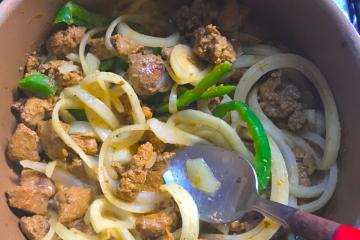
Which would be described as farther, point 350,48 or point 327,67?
point 327,67

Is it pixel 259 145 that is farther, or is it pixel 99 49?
pixel 99 49

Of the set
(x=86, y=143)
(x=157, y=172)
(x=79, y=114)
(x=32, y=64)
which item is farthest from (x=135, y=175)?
(x=32, y=64)

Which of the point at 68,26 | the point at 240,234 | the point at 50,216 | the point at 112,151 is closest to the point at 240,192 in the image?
the point at 240,234

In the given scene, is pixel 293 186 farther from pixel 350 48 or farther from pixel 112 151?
pixel 112 151

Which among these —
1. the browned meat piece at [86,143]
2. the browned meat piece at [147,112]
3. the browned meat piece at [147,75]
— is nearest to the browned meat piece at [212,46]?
the browned meat piece at [147,75]

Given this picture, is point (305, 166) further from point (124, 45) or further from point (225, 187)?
point (124, 45)

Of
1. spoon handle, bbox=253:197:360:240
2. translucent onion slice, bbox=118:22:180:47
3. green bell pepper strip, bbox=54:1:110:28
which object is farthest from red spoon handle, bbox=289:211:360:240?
green bell pepper strip, bbox=54:1:110:28

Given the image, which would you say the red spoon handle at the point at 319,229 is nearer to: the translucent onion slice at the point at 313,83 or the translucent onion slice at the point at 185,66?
the translucent onion slice at the point at 313,83
